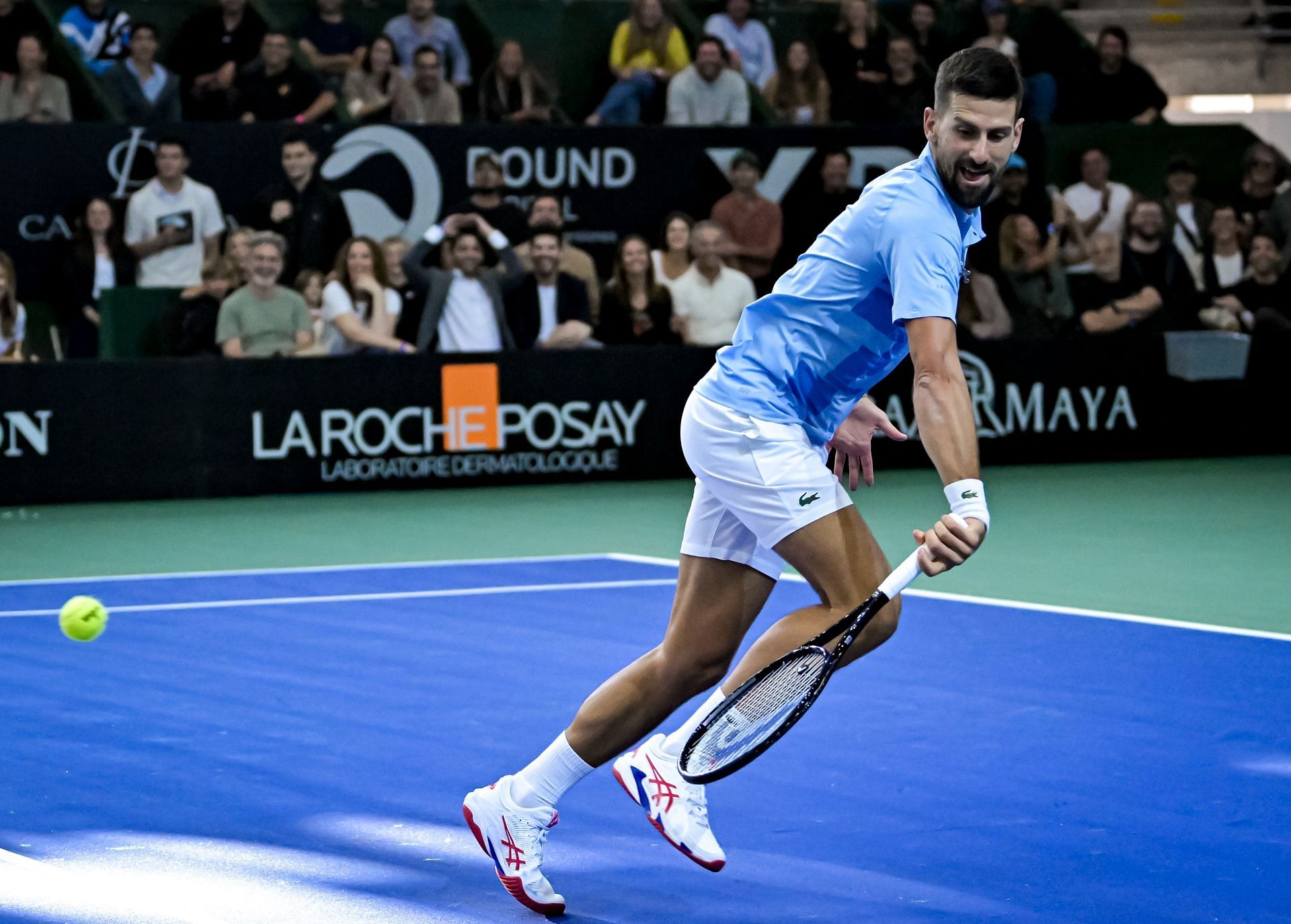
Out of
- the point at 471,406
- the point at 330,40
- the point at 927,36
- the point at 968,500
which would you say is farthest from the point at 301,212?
the point at 968,500

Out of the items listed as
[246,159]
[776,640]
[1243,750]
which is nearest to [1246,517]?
[1243,750]

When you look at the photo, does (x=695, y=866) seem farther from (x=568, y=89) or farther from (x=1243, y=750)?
(x=568, y=89)

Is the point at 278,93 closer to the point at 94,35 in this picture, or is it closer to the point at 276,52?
the point at 276,52

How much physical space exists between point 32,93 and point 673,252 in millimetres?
4428

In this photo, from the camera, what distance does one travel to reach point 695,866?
4598 millimetres

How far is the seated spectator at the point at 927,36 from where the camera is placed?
15867 millimetres

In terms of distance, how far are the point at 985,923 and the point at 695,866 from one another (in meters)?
0.78

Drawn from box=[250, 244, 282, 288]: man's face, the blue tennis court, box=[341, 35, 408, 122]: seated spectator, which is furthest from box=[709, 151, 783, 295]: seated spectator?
the blue tennis court

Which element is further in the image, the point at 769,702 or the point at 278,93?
the point at 278,93

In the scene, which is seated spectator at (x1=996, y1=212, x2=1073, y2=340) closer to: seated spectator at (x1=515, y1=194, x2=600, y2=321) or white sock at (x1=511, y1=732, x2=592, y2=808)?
seated spectator at (x1=515, y1=194, x2=600, y2=321)

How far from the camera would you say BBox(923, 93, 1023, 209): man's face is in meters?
3.91

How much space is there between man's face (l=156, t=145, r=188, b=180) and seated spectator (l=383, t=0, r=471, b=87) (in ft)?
7.34

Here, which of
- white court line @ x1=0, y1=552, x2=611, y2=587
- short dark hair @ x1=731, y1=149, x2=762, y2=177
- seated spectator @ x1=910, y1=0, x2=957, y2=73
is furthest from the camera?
seated spectator @ x1=910, y1=0, x2=957, y2=73

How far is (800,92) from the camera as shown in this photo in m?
15.2
